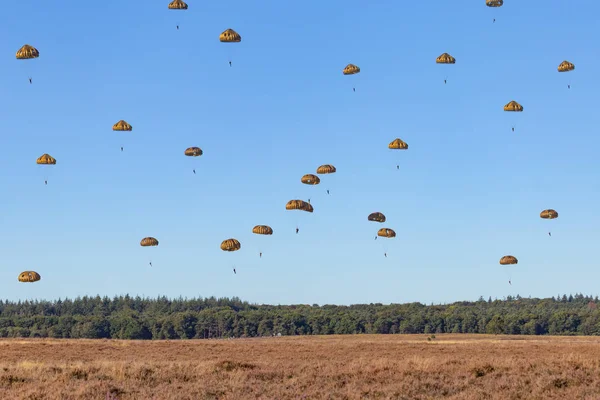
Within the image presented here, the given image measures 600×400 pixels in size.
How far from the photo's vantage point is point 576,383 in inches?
1318

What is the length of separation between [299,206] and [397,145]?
1064cm

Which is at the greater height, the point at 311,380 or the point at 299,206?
the point at 299,206

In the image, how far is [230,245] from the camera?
2933 inches

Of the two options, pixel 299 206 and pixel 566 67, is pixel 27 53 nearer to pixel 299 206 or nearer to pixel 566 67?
pixel 299 206

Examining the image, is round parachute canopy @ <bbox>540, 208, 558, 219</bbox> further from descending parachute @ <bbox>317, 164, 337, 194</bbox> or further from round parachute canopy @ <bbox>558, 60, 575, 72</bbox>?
descending parachute @ <bbox>317, 164, 337, 194</bbox>

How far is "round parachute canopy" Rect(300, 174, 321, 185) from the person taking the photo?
7644 centimetres

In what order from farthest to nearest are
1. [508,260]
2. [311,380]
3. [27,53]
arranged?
[508,260], [27,53], [311,380]

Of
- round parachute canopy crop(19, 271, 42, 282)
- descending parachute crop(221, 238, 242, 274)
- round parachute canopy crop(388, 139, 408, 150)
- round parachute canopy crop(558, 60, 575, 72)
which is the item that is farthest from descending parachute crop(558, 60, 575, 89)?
round parachute canopy crop(19, 271, 42, 282)

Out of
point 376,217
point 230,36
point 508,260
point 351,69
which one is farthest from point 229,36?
point 508,260

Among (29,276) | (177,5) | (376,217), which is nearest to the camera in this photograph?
(177,5)

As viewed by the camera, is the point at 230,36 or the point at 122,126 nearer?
the point at 230,36

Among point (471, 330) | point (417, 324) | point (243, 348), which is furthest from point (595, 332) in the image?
point (243, 348)

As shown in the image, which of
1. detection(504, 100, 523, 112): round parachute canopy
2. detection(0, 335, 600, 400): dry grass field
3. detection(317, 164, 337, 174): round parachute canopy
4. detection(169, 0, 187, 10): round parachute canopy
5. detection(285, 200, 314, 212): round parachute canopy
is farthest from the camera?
detection(504, 100, 523, 112): round parachute canopy

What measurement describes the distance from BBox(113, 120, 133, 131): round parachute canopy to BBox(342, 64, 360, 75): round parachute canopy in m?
19.3
